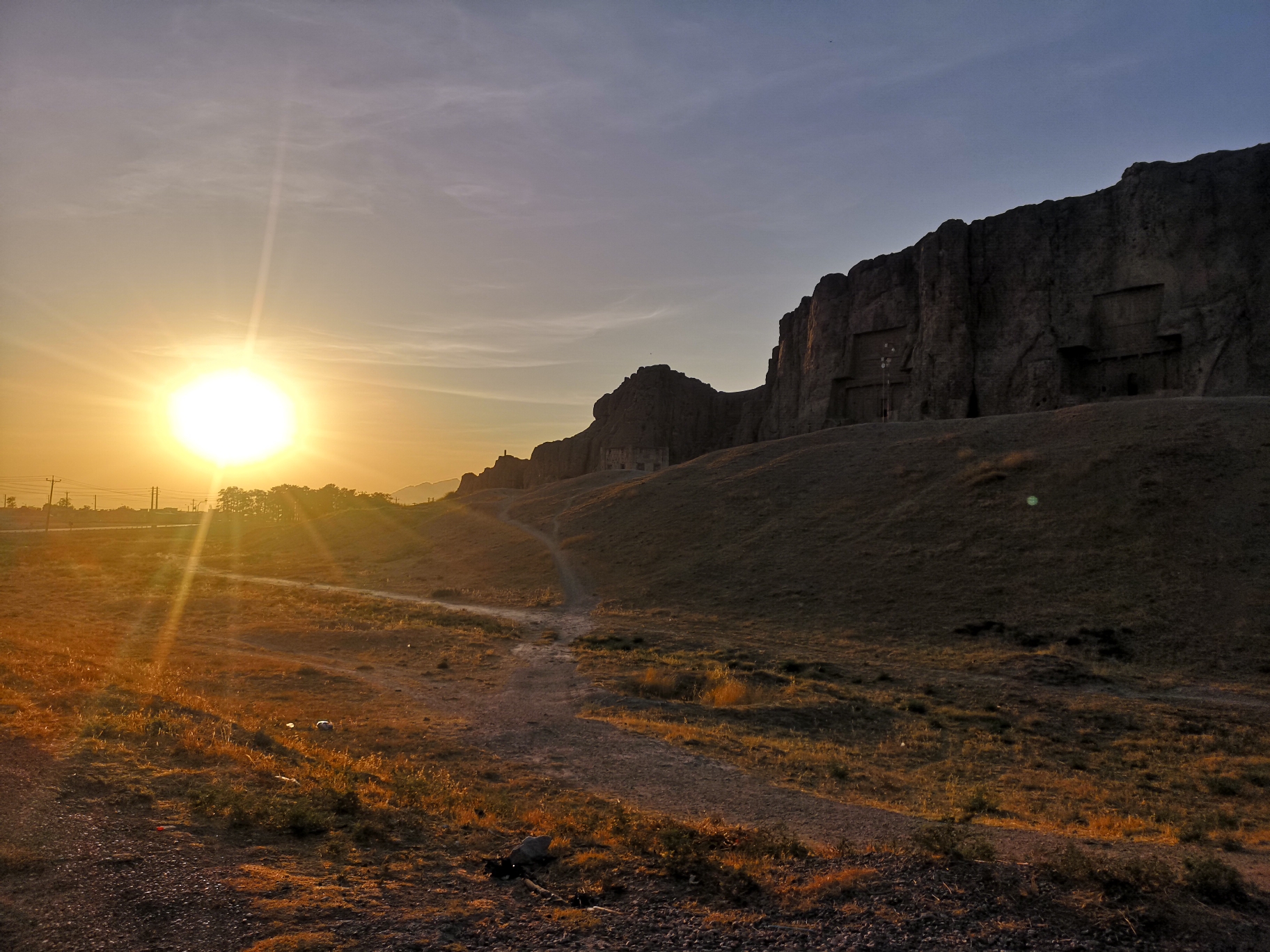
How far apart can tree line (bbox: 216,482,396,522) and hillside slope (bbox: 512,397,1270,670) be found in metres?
58.7

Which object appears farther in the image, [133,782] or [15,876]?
[133,782]

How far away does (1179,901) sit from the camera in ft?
22.4

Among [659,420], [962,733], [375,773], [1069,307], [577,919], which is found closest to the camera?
[577,919]

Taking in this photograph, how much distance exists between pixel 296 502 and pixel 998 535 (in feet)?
321

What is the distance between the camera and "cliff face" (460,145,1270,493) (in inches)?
2026

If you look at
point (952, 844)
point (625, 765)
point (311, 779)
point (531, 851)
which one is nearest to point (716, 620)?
point (625, 765)

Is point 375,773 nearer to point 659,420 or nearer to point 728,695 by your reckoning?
point 728,695

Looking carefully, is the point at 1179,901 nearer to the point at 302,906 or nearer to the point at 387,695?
the point at 302,906

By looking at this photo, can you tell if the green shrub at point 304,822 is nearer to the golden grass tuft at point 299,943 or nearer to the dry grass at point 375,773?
the dry grass at point 375,773

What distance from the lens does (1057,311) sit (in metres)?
58.8

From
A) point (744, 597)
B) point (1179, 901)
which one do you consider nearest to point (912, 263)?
point (744, 597)

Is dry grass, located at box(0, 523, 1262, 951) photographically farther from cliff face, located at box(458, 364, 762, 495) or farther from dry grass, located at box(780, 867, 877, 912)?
cliff face, located at box(458, 364, 762, 495)

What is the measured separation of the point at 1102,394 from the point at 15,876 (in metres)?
64.1

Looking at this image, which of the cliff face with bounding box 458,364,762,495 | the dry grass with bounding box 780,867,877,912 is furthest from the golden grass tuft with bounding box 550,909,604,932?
the cliff face with bounding box 458,364,762,495
